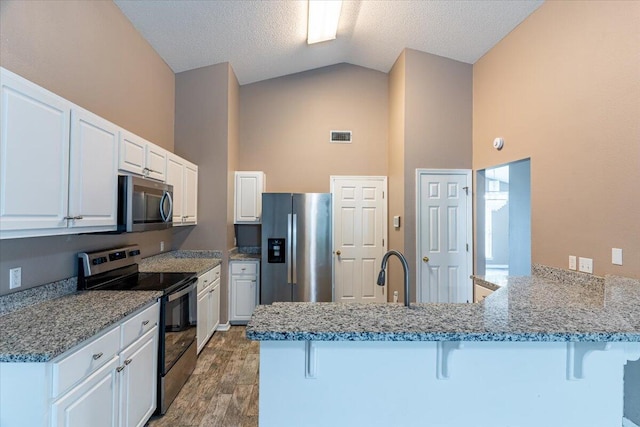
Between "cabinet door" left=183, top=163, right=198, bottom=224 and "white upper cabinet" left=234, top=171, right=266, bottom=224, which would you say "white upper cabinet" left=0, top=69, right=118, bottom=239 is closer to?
"cabinet door" left=183, top=163, right=198, bottom=224

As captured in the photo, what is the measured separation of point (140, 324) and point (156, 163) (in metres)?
1.54

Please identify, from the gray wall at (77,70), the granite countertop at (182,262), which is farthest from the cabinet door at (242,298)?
the gray wall at (77,70)

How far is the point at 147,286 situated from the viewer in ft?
7.57

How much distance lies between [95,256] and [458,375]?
250 centimetres

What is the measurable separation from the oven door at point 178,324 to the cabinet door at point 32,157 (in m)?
0.97

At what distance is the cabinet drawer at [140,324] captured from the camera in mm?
1786

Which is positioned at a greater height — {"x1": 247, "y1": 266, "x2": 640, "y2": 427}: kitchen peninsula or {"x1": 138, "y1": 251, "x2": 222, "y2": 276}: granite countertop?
{"x1": 138, "y1": 251, "x2": 222, "y2": 276}: granite countertop

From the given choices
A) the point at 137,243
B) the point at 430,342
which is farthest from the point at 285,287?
the point at 430,342

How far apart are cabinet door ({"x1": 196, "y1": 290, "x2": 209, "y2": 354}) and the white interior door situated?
1945 mm

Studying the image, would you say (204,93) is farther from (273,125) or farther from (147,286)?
(147,286)

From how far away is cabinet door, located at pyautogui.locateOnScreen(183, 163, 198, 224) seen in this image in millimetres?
3584

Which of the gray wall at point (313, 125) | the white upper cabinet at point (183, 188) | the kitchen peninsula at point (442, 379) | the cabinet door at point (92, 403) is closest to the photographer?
the kitchen peninsula at point (442, 379)

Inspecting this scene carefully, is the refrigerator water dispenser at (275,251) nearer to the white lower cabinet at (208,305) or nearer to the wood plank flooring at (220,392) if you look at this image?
the white lower cabinet at (208,305)

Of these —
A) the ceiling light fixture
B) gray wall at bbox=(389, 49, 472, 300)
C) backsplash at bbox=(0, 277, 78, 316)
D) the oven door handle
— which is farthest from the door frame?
backsplash at bbox=(0, 277, 78, 316)
